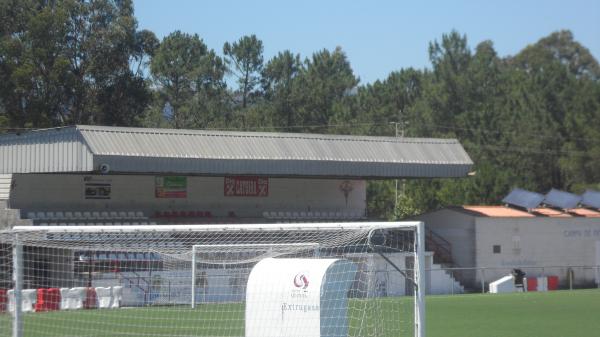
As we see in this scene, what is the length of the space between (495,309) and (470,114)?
2052 inches

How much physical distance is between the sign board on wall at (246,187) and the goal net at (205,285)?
26.8ft

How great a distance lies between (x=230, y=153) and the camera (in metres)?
46.3

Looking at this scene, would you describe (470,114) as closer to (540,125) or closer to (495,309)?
(540,125)

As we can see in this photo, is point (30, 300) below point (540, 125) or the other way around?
below

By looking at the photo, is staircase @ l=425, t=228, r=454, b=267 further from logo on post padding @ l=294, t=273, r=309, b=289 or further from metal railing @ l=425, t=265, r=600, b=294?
logo on post padding @ l=294, t=273, r=309, b=289

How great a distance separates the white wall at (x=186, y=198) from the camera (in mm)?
45906

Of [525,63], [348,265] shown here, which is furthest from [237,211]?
[525,63]

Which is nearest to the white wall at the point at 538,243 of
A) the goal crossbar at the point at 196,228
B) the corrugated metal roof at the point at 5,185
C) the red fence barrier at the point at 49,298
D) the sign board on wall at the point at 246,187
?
the sign board on wall at the point at 246,187

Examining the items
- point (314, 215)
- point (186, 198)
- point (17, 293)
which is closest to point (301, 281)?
point (17, 293)

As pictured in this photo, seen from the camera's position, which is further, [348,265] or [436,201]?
[436,201]

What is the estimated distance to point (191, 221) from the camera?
4850 centimetres

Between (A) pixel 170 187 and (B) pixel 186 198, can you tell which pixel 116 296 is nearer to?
(A) pixel 170 187

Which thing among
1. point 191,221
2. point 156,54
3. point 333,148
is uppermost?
point 156,54

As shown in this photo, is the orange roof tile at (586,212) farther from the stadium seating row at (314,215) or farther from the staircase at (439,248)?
the stadium seating row at (314,215)
